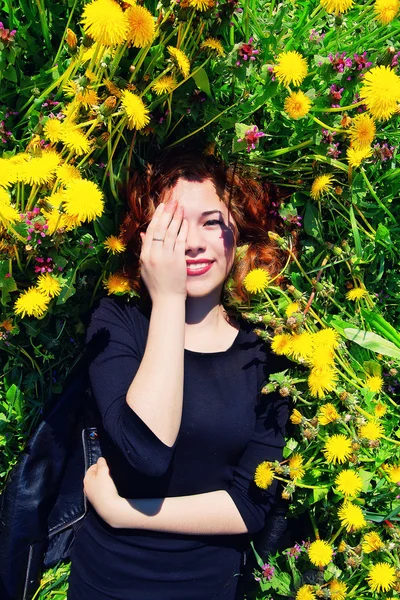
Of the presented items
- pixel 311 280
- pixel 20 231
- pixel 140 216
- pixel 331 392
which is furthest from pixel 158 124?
pixel 331 392

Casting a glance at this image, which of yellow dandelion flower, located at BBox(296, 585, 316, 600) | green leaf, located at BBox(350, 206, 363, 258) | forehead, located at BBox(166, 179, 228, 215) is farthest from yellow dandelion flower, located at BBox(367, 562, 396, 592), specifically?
forehead, located at BBox(166, 179, 228, 215)

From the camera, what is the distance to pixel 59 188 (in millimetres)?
1338

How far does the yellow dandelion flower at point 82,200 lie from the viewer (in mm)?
1202

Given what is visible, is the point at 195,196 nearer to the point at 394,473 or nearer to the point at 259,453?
the point at 259,453

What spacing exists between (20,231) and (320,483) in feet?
3.84

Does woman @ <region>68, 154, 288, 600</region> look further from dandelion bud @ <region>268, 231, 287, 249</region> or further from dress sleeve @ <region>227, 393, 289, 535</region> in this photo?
dandelion bud @ <region>268, 231, 287, 249</region>

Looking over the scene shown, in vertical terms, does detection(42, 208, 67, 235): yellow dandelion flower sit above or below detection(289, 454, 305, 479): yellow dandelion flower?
above

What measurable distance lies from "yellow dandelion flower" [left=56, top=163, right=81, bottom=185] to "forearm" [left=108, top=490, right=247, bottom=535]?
A: 0.97 meters

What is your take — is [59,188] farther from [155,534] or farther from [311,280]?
[155,534]

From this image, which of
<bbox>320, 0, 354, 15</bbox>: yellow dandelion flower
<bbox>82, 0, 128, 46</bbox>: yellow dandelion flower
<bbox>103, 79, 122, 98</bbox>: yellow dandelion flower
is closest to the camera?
<bbox>82, 0, 128, 46</bbox>: yellow dandelion flower

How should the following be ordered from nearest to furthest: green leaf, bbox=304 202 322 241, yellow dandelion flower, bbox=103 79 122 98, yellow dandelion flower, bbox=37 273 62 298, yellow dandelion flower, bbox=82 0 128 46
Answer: yellow dandelion flower, bbox=82 0 128 46 < yellow dandelion flower, bbox=103 79 122 98 < yellow dandelion flower, bbox=37 273 62 298 < green leaf, bbox=304 202 322 241

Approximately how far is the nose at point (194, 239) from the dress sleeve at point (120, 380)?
30 cm

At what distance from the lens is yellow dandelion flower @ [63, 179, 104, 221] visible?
1.20 meters

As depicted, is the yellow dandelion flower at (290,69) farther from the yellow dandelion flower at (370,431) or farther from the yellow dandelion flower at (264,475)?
the yellow dandelion flower at (264,475)
